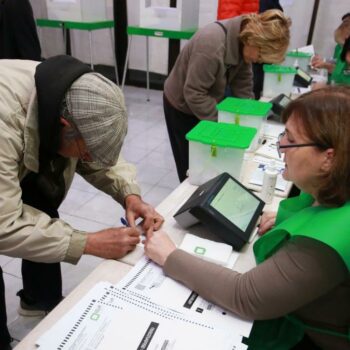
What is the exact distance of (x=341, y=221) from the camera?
77 centimetres

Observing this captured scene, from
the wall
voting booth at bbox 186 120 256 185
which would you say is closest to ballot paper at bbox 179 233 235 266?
voting booth at bbox 186 120 256 185

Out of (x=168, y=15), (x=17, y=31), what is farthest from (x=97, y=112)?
(x=168, y=15)

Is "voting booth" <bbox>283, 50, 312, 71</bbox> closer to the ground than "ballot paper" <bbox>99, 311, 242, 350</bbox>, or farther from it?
farther from it

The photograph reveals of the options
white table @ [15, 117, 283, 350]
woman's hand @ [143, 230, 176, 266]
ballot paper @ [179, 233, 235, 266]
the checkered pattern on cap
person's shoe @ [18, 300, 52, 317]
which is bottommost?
person's shoe @ [18, 300, 52, 317]

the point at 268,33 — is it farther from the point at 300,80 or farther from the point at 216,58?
the point at 300,80

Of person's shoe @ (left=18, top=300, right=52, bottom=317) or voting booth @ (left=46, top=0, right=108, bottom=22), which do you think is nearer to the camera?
person's shoe @ (left=18, top=300, right=52, bottom=317)

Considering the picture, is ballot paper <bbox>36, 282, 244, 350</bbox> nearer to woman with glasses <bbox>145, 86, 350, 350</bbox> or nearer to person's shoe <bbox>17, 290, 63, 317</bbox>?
woman with glasses <bbox>145, 86, 350, 350</bbox>

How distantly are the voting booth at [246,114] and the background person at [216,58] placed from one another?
0.18m

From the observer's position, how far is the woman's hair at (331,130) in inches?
30.4

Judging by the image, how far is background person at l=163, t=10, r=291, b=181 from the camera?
1805 mm

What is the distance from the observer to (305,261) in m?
0.78

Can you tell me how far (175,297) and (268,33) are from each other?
1.37 m

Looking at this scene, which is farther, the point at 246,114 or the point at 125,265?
the point at 246,114

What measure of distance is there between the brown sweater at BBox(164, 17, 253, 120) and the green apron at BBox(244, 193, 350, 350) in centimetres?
104
